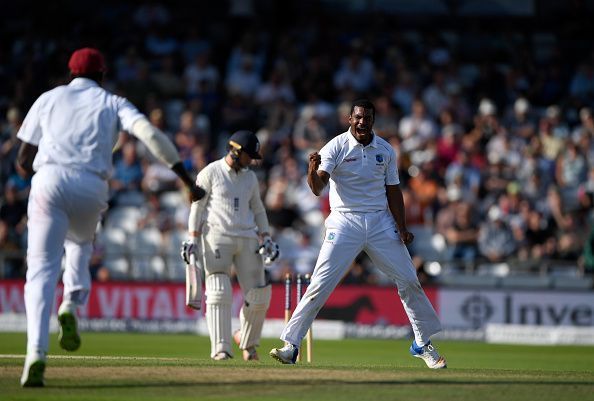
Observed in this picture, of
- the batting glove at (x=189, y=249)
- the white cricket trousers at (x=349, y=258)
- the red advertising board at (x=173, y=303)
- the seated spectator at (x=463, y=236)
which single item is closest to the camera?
the white cricket trousers at (x=349, y=258)

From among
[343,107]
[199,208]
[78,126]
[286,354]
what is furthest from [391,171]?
[343,107]

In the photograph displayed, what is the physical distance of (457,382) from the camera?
9.66 meters

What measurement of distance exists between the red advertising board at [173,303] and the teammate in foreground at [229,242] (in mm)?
7799

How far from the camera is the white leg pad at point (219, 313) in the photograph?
13.2 metres

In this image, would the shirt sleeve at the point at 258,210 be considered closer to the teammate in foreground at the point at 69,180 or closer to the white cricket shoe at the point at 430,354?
the white cricket shoe at the point at 430,354

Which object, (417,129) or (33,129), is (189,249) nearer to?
(33,129)

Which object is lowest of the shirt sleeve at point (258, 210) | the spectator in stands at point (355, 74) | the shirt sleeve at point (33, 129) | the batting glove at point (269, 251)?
the batting glove at point (269, 251)

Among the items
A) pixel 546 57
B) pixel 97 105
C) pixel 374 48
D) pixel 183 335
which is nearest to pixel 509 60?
pixel 546 57

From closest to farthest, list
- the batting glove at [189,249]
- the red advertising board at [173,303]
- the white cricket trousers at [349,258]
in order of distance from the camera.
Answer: the white cricket trousers at [349,258]
the batting glove at [189,249]
the red advertising board at [173,303]

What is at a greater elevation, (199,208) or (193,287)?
(199,208)

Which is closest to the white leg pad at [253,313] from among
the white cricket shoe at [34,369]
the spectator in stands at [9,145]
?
the white cricket shoe at [34,369]

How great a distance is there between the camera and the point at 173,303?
21.7 meters

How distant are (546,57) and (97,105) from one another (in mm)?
19235

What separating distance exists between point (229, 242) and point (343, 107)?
10877mm
